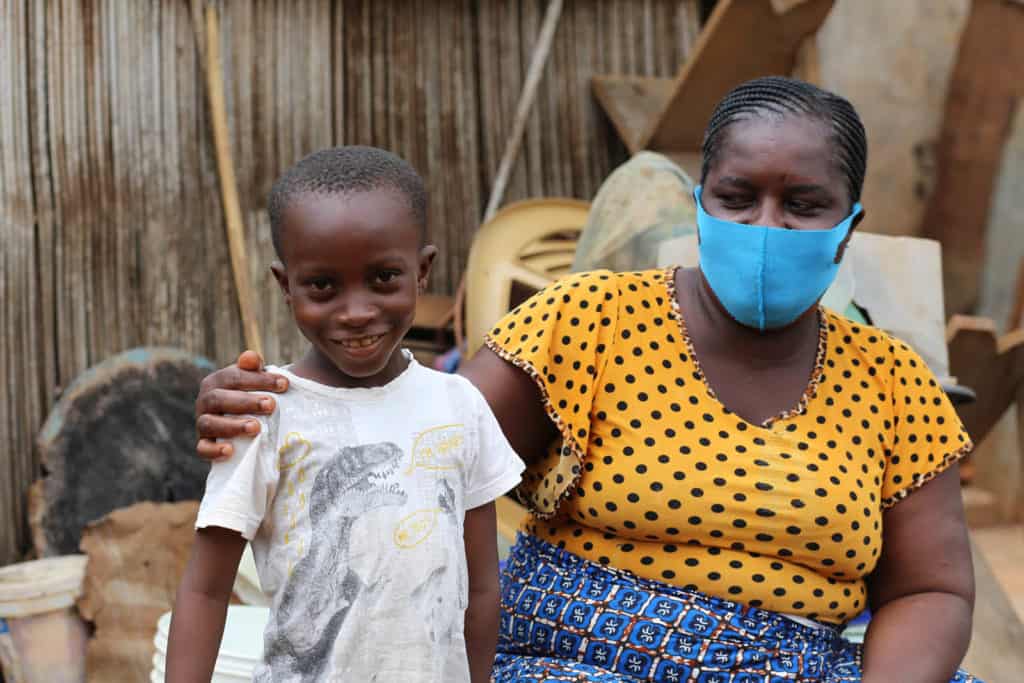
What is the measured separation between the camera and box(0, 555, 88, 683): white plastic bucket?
3555 millimetres

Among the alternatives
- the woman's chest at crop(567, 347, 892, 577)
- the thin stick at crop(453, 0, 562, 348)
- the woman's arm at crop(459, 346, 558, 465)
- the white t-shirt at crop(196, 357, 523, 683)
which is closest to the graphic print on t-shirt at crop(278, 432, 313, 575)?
the white t-shirt at crop(196, 357, 523, 683)

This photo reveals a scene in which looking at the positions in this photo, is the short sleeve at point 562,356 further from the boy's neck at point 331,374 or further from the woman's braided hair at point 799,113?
the boy's neck at point 331,374

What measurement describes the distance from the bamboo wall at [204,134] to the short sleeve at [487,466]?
272cm

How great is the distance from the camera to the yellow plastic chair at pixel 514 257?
408cm

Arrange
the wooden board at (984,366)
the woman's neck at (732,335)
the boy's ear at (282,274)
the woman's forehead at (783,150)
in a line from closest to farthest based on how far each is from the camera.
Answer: the boy's ear at (282,274) → the woman's forehead at (783,150) → the woman's neck at (732,335) → the wooden board at (984,366)

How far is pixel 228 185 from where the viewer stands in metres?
4.47

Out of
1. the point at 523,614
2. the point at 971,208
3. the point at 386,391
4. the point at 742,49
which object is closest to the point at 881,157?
the point at 971,208

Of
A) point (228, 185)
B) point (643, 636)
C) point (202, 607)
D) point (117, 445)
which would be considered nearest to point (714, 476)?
point (643, 636)

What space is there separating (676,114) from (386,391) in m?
3.49

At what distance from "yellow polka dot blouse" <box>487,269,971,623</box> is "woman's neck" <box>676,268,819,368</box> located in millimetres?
41

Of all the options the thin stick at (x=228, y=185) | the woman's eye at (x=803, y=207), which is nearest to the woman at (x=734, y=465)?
the woman's eye at (x=803, y=207)

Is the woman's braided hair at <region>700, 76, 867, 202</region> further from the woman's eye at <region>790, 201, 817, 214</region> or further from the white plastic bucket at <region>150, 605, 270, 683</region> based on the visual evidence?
the white plastic bucket at <region>150, 605, 270, 683</region>

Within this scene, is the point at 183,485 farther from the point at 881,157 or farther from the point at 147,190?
the point at 881,157

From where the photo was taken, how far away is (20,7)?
13.3 ft
